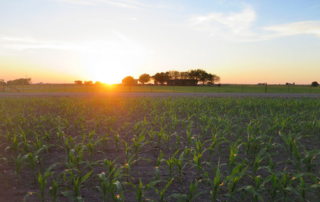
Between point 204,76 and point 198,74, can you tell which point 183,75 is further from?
point 204,76

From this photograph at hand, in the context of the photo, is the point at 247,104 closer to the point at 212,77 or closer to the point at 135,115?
the point at 135,115

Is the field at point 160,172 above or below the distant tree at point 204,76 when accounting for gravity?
below

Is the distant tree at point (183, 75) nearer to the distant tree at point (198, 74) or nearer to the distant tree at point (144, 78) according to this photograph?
the distant tree at point (198, 74)

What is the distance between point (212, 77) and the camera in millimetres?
118438

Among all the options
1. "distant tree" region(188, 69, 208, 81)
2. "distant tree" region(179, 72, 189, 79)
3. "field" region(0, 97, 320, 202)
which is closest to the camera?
"field" region(0, 97, 320, 202)

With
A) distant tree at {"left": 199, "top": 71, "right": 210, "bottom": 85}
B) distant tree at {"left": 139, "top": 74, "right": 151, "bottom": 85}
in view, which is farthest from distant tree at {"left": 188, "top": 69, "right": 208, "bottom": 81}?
distant tree at {"left": 139, "top": 74, "right": 151, "bottom": 85}

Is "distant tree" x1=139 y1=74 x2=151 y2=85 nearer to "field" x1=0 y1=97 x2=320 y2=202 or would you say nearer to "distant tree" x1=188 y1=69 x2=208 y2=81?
"distant tree" x1=188 y1=69 x2=208 y2=81

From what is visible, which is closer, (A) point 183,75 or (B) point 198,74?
(B) point 198,74

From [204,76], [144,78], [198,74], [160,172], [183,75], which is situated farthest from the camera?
[144,78]

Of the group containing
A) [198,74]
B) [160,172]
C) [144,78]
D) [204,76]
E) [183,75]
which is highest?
[183,75]

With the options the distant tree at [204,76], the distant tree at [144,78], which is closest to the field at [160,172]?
the distant tree at [204,76]

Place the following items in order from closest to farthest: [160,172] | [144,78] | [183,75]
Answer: [160,172]
[183,75]
[144,78]

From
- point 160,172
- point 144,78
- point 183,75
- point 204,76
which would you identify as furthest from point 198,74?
point 160,172

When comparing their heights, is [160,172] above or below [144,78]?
below
